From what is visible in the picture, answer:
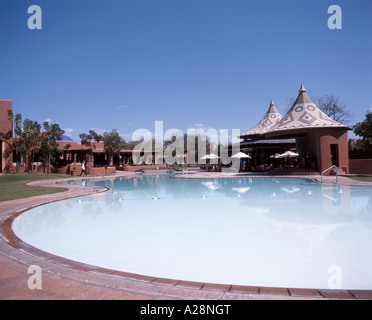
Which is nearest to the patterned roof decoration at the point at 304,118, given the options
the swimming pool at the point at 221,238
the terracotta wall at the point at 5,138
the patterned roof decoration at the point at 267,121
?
the patterned roof decoration at the point at 267,121

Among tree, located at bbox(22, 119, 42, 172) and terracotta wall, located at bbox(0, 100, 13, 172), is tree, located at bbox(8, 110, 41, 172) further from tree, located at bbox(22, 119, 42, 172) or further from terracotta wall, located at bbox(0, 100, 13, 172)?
terracotta wall, located at bbox(0, 100, 13, 172)

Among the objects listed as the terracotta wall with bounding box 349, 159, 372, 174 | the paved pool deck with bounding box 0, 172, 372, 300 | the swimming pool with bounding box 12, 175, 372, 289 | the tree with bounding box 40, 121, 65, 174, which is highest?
the tree with bounding box 40, 121, 65, 174

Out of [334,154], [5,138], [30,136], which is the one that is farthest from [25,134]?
[334,154]

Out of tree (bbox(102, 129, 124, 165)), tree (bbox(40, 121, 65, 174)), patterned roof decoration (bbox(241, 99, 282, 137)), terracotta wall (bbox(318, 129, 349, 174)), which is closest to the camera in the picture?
terracotta wall (bbox(318, 129, 349, 174))

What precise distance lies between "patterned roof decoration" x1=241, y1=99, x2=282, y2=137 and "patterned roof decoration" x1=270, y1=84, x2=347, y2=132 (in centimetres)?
636

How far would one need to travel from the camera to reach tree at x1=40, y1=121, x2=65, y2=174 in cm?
2520

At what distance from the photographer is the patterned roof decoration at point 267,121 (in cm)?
3003

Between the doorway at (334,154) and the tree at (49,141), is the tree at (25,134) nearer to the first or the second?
the tree at (49,141)

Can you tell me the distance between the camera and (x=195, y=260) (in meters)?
4.46

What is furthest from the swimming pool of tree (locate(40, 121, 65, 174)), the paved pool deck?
tree (locate(40, 121, 65, 174))

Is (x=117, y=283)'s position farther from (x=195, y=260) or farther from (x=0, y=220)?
(x=0, y=220)

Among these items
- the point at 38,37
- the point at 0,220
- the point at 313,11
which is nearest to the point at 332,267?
the point at 0,220

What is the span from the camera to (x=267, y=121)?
30.7m

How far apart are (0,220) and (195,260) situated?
4.67 meters
